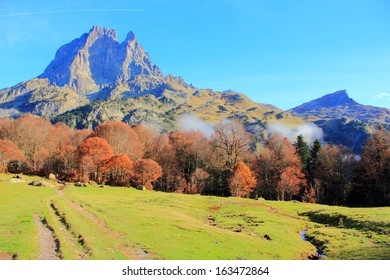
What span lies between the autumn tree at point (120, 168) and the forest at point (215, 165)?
1.16 feet

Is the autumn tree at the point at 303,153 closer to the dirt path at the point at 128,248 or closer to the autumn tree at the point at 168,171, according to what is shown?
the autumn tree at the point at 168,171

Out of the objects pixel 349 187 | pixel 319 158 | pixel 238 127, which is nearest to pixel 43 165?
pixel 238 127

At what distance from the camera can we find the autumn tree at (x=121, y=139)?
144m

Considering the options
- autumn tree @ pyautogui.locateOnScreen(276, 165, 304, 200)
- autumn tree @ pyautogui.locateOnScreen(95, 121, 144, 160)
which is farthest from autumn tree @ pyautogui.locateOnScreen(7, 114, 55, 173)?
autumn tree @ pyautogui.locateOnScreen(276, 165, 304, 200)

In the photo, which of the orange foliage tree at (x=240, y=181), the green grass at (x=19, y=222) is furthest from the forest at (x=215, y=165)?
the green grass at (x=19, y=222)

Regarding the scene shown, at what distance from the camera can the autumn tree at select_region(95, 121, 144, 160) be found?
14388 centimetres

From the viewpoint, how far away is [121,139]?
486 ft

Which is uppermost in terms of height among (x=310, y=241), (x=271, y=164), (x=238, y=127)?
(x=238, y=127)

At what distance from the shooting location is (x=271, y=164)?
132 m

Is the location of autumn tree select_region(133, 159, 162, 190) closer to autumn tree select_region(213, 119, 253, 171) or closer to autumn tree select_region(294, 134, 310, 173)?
autumn tree select_region(213, 119, 253, 171)

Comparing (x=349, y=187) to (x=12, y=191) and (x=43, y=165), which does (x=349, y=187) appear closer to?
(x=12, y=191)

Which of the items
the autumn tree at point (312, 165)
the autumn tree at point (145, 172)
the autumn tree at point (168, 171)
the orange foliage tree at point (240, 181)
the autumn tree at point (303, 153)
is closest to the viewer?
the orange foliage tree at point (240, 181)

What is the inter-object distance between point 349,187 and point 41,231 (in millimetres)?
119969

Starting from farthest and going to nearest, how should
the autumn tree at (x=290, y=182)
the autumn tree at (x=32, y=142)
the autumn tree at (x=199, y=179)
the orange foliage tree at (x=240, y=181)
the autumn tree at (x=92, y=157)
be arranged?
the autumn tree at (x=32, y=142) → the autumn tree at (x=199, y=179) → the autumn tree at (x=92, y=157) → the autumn tree at (x=290, y=182) → the orange foliage tree at (x=240, y=181)
